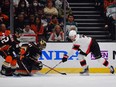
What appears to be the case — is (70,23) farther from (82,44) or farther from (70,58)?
(82,44)

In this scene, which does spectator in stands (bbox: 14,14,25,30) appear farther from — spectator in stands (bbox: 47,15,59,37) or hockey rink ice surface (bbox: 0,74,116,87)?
hockey rink ice surface (bbox: 0,74,116,87)

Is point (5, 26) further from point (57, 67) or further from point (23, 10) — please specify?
point (57, 67)

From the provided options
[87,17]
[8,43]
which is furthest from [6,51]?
[87,17]

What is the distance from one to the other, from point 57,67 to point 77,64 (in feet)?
1.38

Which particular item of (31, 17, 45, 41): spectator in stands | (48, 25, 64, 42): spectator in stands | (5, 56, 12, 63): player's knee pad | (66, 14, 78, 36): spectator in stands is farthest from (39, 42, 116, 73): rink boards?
(5, 56, 12, 63): player's knee pad

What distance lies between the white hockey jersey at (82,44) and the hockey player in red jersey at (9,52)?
3.36ft

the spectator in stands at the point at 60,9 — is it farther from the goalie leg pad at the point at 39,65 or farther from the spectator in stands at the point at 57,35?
the goalie leg pad at the point at 39,65

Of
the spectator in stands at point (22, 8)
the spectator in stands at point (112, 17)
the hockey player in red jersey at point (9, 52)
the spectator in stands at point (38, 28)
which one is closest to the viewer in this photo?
the hockey player in red jersey at point (9, 52)

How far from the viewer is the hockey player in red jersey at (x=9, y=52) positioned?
9445mm

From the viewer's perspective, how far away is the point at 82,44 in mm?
9875

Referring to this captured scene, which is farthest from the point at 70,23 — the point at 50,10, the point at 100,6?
the point at 100,6

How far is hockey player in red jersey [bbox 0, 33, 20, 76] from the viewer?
9445mm

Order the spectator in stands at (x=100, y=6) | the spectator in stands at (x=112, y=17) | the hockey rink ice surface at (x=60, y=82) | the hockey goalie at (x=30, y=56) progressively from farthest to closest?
the spectator in stands at (x=100, y=6) < the spectator in stands at (x=112, y=17) < the hockey goalie at (x=30, y=56) < the hockey rink ice surface at (x=60, y=82)

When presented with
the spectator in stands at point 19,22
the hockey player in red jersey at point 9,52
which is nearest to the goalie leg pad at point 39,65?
the hockey player in red jersey at point 9,52
